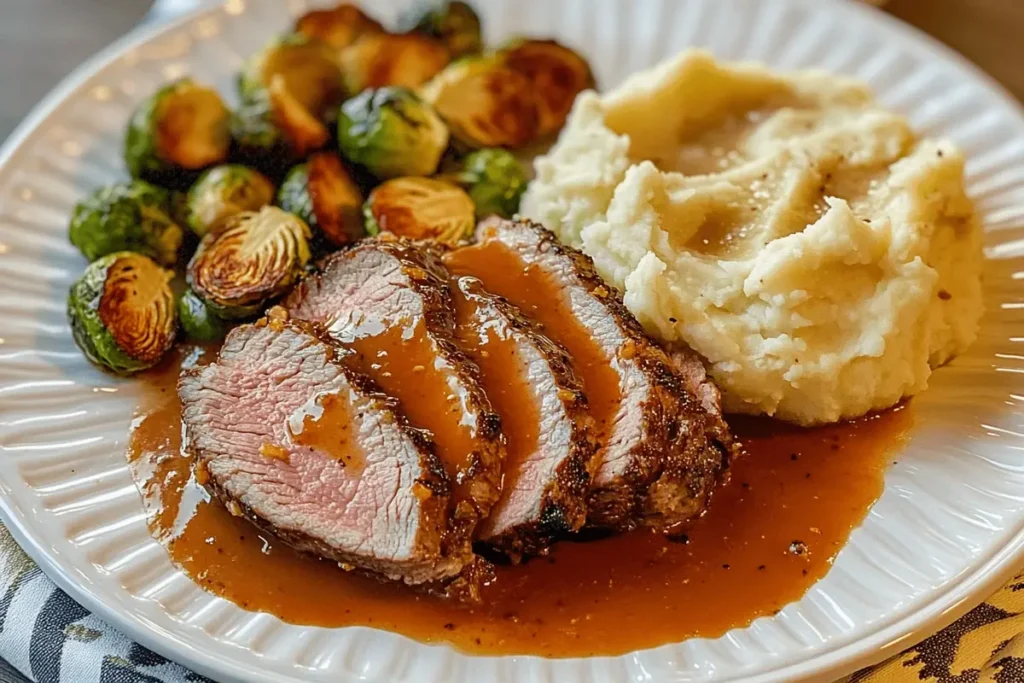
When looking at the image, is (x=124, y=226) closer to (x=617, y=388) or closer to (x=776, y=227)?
(x=617, y=388)

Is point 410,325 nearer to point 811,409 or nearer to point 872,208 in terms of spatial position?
point 811,409

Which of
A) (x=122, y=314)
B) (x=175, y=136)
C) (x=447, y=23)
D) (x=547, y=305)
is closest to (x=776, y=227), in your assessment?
(x=547, y=305)

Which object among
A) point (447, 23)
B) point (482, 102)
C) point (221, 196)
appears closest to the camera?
point (221, 196)

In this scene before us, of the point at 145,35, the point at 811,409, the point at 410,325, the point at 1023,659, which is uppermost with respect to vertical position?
the point at 145,35

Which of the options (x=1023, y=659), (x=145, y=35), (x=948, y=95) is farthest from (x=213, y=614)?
(x=948, y=95)

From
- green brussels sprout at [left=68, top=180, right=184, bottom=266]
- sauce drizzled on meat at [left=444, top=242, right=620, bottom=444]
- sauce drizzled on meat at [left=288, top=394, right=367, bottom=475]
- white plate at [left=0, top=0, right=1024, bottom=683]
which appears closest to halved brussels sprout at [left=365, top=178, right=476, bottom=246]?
sauce drizzled on meat at [left=444, top=242, right=620, bottom=444]

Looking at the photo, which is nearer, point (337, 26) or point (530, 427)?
point (530, 427)
